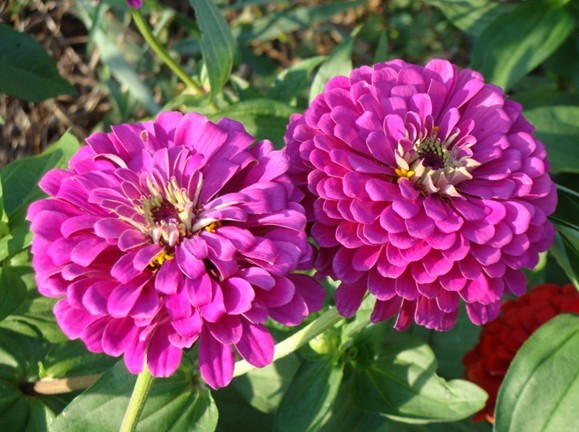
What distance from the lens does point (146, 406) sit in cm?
97

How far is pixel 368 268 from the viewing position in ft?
2.50

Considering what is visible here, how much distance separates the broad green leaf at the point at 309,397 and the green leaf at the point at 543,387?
0.78ft

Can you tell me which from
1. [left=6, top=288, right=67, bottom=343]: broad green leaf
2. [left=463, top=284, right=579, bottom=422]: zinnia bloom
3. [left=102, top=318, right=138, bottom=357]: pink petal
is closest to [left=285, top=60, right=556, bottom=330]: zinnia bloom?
[left=102, top=318, right=138, bottom=357]: pink petal

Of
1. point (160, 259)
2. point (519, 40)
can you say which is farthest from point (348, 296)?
point (519, 40)

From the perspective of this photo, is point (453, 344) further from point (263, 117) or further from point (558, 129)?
point (263, 117)

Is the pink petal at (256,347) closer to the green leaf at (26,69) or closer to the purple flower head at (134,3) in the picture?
the purple flower head at (134,3)

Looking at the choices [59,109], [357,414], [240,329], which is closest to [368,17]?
[59,109]

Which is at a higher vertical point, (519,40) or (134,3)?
(134,3)

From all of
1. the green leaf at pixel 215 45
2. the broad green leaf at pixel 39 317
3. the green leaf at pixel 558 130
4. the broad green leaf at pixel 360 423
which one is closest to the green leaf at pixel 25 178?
the broad green leaf at pixel 39 317

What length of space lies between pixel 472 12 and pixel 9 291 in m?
1.10

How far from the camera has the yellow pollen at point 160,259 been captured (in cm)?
74

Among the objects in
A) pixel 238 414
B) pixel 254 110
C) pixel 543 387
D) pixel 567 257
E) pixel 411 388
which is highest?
pixel 254 110

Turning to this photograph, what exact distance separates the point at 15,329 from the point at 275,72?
1.03 m

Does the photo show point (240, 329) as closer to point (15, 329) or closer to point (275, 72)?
point (15, 329)
